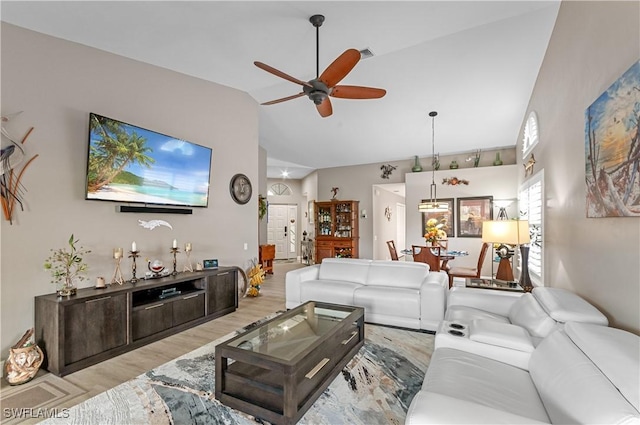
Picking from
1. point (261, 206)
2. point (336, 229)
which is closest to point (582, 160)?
point (261, 206)

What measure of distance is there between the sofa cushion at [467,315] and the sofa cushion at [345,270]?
5.18 feet

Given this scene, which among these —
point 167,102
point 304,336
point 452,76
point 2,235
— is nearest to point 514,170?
point 452,76

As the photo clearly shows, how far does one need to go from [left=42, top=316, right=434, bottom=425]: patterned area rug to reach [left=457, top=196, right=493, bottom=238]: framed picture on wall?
15.6 ft

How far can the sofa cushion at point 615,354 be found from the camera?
1120 millimetres

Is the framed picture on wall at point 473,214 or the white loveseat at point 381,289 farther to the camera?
the framed picture on wall at point 473,214

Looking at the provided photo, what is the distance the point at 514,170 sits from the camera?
6461mm

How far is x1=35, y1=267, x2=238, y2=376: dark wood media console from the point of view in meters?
2.62

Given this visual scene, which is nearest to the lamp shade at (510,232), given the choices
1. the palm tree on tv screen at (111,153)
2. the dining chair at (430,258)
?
the dining chair at (430,258)

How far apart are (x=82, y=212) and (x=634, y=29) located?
4.68 meters

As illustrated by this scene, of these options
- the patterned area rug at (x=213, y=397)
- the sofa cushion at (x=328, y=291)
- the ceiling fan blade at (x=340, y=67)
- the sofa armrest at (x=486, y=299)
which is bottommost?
the patterned area rug at (x=213, y=397)

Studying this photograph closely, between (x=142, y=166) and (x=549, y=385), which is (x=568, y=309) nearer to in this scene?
(x=549, y=385)

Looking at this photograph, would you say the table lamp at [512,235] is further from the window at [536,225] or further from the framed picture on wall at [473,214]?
the framed picture on wall at [473,214]

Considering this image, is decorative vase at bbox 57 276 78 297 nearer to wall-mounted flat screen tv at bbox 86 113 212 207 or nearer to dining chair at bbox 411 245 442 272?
wall-mounted flat screen tv at bbox 86 113 212 207

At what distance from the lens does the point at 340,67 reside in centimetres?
260
